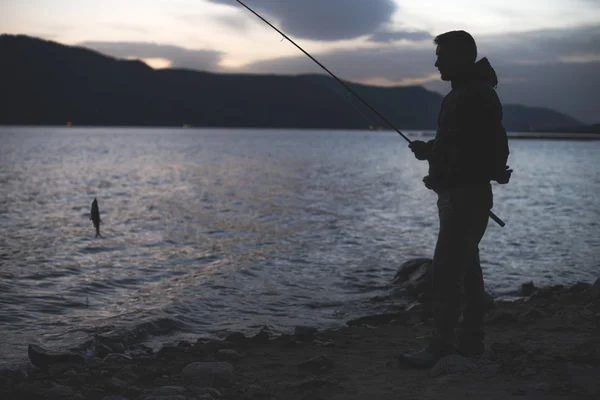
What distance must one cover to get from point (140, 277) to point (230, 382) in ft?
19.5

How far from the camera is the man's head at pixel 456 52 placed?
177 inches

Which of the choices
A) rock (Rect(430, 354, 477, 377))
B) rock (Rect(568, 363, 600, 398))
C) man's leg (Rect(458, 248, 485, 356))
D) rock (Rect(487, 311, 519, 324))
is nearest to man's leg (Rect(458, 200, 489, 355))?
man's leg (Rect(458, 248, 485, 356))

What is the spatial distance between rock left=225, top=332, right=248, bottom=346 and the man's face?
149 inches

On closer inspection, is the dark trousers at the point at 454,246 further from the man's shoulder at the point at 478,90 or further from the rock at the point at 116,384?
the rock at the point at 116,384

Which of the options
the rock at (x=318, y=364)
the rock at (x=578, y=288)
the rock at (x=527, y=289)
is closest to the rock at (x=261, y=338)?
the rock at (x=318, y=364)

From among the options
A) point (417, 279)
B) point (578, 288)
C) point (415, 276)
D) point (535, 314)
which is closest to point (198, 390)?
point (535, 314)

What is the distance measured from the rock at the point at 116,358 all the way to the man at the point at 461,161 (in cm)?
323

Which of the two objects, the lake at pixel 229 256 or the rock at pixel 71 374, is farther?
the lake at pixel 229 256

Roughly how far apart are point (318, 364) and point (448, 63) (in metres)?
3.00

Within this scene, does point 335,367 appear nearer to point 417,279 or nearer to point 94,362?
point 94,362

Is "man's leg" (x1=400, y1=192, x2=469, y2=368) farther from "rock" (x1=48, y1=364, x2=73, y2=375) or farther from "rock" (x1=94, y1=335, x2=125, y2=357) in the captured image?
"rock" (x1=94, y1=335, x2=125, y2=357)

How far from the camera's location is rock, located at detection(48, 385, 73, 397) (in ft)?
15.2

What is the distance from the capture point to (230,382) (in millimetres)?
5004

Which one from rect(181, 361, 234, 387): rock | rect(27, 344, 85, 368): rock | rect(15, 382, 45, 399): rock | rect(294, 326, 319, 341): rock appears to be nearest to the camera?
rect(15, 382, 45, 399): rock
